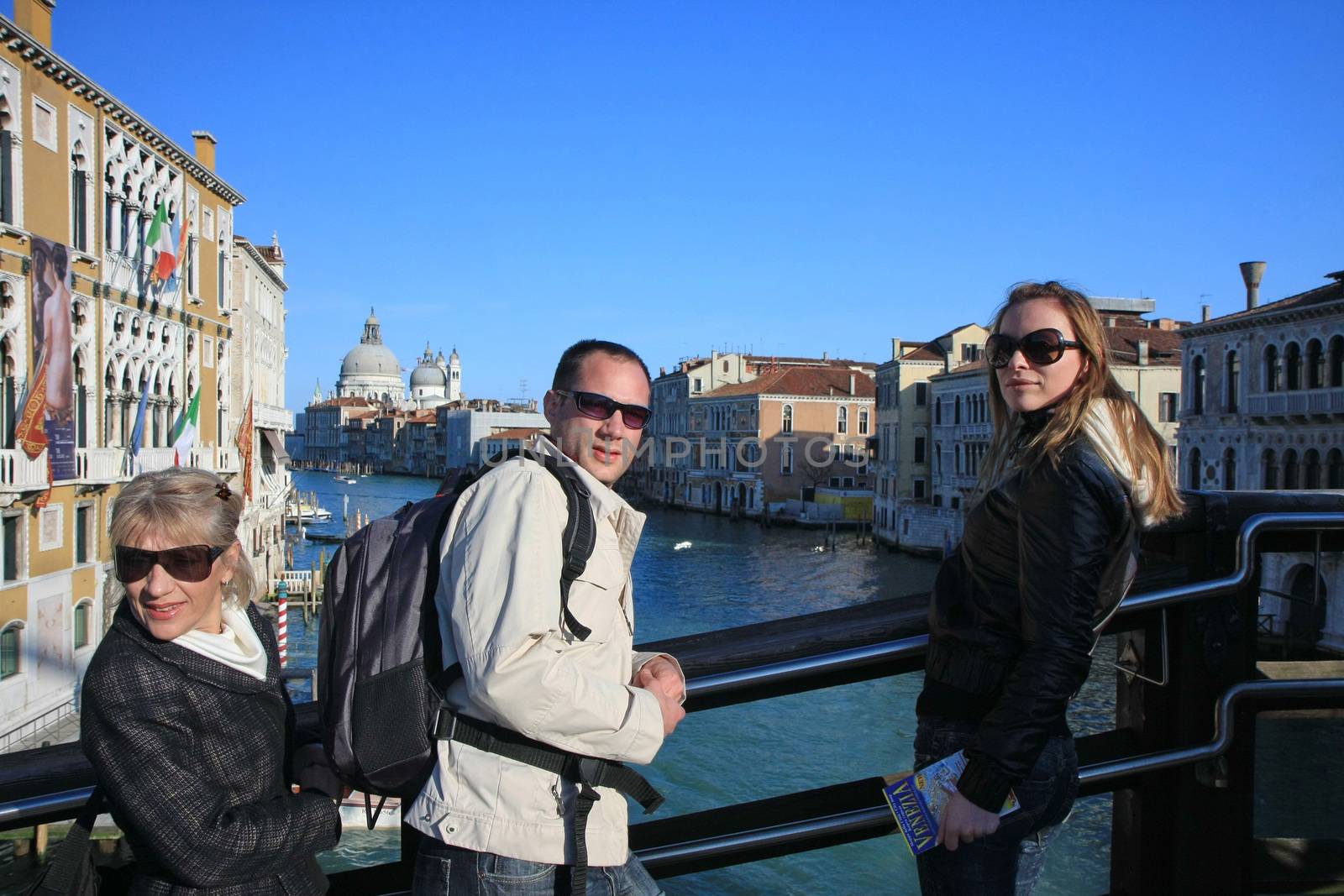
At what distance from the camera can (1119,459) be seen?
120cm

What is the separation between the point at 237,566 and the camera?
1.29 metres

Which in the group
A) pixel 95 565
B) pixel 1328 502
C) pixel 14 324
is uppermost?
pixel 14 324

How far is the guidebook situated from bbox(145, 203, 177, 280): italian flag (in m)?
14.0

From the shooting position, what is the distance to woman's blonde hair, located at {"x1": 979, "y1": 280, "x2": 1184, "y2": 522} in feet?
3.97

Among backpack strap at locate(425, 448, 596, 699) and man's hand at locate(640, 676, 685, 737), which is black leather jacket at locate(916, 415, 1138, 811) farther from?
backpack strap at locate(425, 448, 596, 699)

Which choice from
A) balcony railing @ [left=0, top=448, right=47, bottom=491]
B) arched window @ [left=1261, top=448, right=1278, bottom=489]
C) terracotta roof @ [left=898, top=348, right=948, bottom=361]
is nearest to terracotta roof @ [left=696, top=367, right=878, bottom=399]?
terracotta roof @ [left=898, top=348, right=948, bottom=361]

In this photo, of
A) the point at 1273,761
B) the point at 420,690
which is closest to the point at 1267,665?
the point at 420,690

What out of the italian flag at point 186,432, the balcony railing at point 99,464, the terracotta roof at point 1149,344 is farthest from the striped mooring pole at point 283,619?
the terracotta roof at point 1149,344

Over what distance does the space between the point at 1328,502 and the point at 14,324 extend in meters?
11.5

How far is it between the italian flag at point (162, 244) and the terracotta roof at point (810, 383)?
83.4 feet

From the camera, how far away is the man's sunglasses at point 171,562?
1.18 meters

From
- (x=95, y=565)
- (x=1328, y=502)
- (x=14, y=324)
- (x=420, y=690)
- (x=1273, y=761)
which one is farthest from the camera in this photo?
(x=95, y=565)

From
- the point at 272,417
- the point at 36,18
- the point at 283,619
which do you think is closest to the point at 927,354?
the point at 272,417

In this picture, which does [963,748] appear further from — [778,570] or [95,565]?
[778,570]
